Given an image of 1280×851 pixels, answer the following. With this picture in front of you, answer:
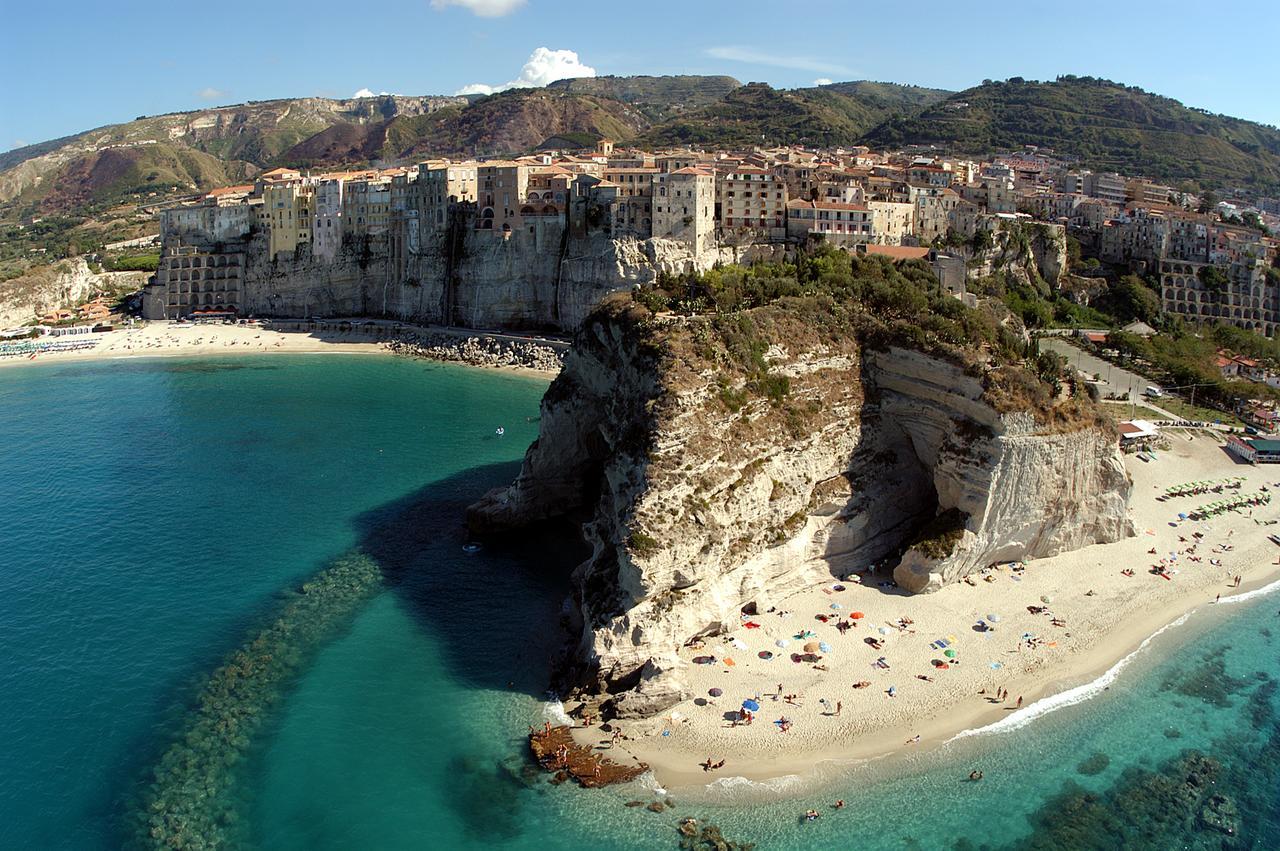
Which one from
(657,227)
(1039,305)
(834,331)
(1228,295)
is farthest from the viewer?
(1228,295)

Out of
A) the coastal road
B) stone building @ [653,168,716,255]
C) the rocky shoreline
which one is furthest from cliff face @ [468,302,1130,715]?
the rocky shoreline

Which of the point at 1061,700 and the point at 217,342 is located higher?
the point at 217,342

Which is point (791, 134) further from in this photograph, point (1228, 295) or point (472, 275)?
point (1228, 295)

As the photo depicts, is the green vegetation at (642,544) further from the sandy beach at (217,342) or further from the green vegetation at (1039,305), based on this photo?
the sandy beach at (217,342)

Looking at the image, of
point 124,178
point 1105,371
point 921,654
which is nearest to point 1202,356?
point 1105,371

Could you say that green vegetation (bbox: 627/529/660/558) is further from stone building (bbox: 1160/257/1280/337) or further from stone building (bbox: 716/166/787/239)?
stone building (bbox: 1160/257/1280/337)

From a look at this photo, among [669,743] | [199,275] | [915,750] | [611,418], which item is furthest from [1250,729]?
[199,275]

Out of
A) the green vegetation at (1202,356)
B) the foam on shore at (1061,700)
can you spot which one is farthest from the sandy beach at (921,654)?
the green vegetation at (1202,356)

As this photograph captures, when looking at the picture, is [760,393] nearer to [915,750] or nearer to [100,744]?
[915,750]
